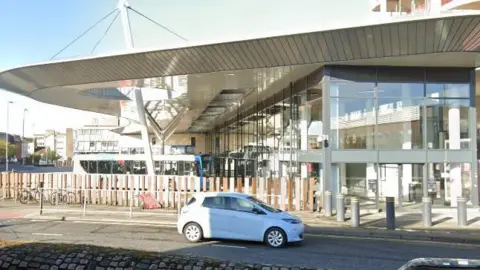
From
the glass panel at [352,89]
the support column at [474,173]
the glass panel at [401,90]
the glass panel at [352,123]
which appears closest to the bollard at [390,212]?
the glass panel at [352,123]

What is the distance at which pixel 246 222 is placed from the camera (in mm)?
13211

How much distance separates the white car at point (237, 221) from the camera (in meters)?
13.0

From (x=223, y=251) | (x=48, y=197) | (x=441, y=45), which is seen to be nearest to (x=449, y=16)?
(x=441, y=45)

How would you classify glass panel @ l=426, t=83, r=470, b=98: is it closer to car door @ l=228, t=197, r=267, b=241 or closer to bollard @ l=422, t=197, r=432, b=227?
bollard @ l=422, t=197, r=432, b=227

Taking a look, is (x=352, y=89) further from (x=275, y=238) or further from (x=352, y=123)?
(x=275, y=238)

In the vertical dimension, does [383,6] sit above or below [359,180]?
above

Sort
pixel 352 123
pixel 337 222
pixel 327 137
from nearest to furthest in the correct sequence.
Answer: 1. pixel 337 222
2. pixel 327 137
3. pixel 352 123

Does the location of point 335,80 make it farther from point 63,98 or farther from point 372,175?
point 63,98

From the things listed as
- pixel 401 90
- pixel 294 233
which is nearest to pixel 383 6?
pixel 401 90

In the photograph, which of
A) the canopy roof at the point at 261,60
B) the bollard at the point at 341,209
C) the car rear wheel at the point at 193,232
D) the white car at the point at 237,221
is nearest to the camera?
the white car at the point at 237,221

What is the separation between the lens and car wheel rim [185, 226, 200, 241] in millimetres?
13492

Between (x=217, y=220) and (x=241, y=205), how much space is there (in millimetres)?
785

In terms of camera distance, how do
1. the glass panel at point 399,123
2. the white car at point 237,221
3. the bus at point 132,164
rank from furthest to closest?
1. the bus at point 132,164
2. the glass panel at point 399,123
3. the white car at point 237,221

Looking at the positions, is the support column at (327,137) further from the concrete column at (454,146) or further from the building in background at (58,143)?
the building in background at (58,143)
